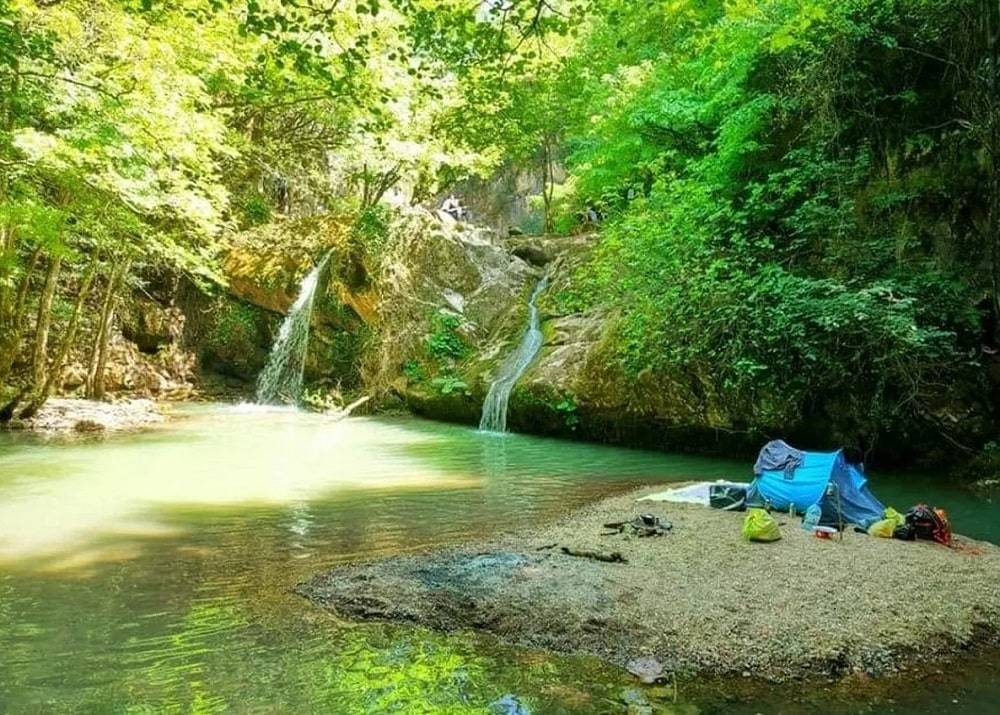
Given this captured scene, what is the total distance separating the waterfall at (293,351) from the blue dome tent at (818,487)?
51.3ft

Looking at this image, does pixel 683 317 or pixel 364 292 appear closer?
pixel 683 317

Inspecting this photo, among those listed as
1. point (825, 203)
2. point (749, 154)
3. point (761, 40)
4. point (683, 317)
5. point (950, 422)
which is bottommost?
point (950, 422)

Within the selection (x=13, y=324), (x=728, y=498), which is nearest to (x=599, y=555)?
(x=728, y=498)

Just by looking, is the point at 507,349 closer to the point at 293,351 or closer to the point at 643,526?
the point at 293,351

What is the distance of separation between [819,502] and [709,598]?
3021 millimetres

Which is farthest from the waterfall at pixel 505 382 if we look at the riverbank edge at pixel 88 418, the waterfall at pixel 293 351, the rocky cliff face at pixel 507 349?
the riverbank edge at pixel 88 418

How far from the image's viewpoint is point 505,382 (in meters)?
17.1

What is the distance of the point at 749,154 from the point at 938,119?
313 cm

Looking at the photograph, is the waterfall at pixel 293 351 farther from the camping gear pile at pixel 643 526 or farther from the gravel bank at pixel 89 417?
the camping gear pile at pixel 643 526

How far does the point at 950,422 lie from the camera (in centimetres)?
1145

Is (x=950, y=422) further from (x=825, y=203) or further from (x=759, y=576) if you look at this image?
(x=759, y=576)

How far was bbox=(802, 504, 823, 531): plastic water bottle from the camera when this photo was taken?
775 cm

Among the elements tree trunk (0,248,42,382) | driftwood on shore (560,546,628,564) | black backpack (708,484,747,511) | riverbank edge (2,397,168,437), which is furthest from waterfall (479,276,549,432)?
driftwood on shore (560,546,628,564)

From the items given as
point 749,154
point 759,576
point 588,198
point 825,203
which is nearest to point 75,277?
point 588,198
